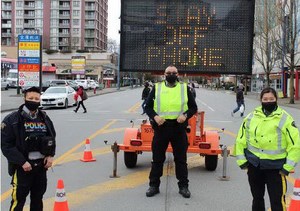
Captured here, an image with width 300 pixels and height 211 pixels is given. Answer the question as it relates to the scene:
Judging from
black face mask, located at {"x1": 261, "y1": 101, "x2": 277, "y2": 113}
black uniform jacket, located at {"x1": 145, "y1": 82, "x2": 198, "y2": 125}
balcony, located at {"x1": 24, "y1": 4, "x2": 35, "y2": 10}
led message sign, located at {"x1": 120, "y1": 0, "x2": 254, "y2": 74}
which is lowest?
black uniform jacket, located at {"x1": 145, "y1": 82, "x2": 198, "y2": 125}

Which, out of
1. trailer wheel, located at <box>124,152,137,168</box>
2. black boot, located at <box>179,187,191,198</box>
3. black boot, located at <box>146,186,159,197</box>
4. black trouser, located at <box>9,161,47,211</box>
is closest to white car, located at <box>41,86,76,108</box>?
trailer wheel, located at <box>124,152,137,168</box>

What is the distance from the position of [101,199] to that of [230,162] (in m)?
3.92

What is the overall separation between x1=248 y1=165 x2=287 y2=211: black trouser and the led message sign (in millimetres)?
3235

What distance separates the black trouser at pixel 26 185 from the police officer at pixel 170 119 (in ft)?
6.54

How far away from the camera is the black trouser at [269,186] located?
4.44 metres

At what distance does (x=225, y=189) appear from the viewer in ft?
22.1

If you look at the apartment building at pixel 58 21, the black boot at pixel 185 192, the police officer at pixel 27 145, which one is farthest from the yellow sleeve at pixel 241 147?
the apartment building at pixel 58 21

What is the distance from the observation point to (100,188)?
6.66m

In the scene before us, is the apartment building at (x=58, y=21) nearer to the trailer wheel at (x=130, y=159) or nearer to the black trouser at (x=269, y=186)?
the trailer wheel at (x=130, y=159)

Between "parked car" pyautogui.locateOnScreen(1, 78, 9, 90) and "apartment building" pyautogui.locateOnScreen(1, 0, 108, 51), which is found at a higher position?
"apartment building" pyautogui.locateOnScreen(1, 0, 108, 51)

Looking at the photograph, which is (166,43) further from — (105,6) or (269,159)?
(105,6)

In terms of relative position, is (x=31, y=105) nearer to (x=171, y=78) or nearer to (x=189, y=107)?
(x=171, y=78)

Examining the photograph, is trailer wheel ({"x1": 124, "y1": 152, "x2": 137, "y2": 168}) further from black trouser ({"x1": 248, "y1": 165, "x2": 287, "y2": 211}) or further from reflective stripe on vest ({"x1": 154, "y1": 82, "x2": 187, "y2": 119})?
black trouser ({"x1": 248, "y1": 165, "x2": 287, "y2": 211})

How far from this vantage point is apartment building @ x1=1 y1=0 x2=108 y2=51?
117 m
